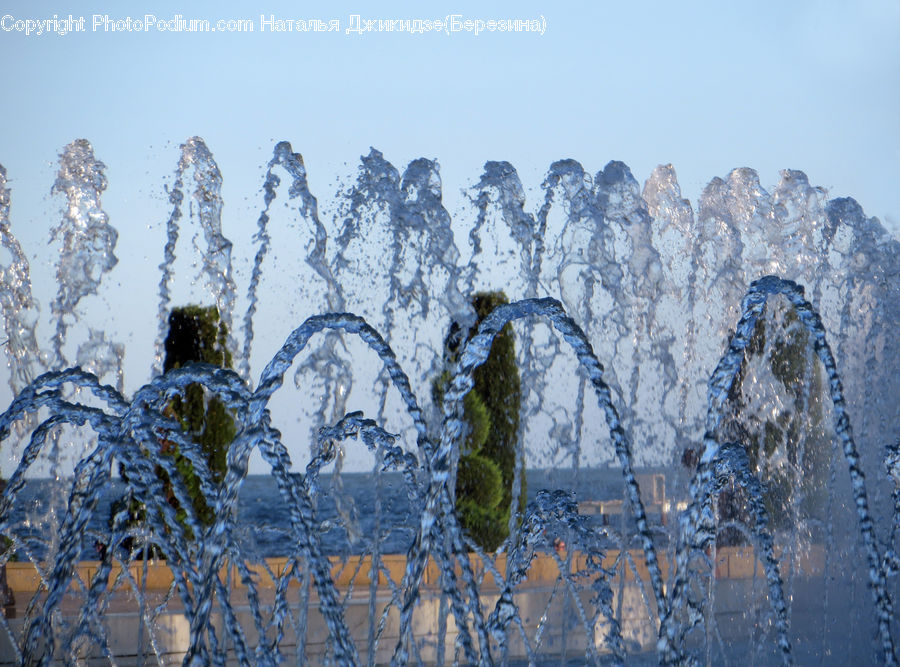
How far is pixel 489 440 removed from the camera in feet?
43.0

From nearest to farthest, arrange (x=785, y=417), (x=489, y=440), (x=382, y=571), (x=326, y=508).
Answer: (x=382, y=571) → (x=489, y=440) → (x=785, y=417) → (x=326, y=508)

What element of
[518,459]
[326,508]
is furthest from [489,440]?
[326,508]

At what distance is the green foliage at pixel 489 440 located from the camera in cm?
1254

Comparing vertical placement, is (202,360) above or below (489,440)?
above

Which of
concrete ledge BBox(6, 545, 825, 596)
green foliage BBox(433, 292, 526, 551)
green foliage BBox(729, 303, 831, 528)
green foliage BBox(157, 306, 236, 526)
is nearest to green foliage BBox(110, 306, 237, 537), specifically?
green foliage BBox(157, 306, 236, 526)

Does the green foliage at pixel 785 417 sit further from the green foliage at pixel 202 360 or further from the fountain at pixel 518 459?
the green foliage at pixel 202 360

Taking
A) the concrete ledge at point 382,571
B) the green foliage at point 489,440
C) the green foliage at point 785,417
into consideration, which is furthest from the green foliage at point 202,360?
the green foliage at point 785,417

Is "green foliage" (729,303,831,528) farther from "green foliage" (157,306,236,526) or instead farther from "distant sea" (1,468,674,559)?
"green foliage" (157,306,236,526)

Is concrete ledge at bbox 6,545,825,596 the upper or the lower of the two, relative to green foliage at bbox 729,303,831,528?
lower

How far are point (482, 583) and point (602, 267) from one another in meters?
3.62

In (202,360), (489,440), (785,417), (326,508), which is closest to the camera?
(202,360)

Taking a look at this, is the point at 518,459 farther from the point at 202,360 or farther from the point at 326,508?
the point at 326,508

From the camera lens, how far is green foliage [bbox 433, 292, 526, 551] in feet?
41.1

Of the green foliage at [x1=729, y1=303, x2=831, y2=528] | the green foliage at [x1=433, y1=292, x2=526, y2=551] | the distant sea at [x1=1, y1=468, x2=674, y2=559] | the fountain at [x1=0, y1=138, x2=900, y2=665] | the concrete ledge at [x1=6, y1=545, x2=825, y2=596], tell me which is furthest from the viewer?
the distant sea at [x1=1, y1=468, x2=674, y2=559]
